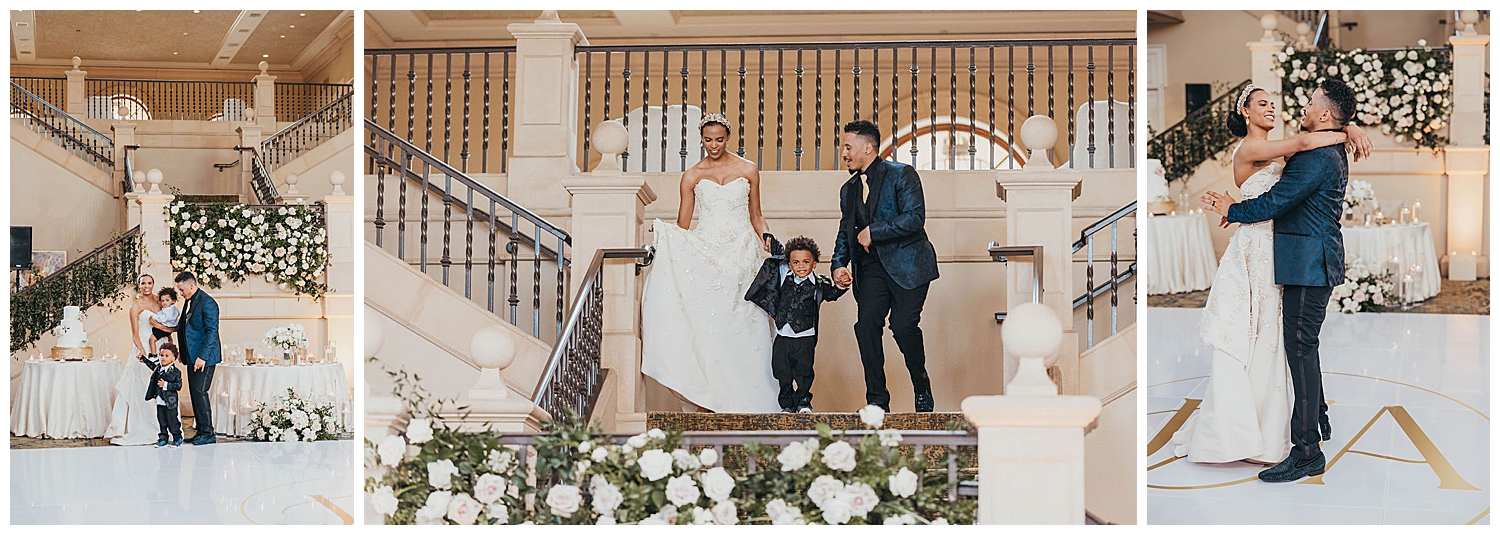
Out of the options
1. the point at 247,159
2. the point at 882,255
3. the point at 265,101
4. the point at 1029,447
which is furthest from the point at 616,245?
the point at 265,101

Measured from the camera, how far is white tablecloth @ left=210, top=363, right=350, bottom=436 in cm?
740

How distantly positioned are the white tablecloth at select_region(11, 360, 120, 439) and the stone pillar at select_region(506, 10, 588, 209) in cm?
341

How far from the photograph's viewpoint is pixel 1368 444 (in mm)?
4121

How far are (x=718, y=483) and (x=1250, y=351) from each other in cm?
172

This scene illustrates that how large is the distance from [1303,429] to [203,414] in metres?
5.80

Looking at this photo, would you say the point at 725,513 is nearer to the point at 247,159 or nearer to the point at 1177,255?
the point at 1177,255

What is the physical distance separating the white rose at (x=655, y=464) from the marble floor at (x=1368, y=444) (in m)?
1.32

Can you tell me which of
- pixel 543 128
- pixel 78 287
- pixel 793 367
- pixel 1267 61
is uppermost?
pixel 1267 61

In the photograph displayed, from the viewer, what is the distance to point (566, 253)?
217 inches

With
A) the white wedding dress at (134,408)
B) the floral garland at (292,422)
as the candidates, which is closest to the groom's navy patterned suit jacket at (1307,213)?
the floral garland at (292,422)

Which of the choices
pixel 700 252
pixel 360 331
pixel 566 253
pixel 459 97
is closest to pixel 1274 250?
pixel 700 252

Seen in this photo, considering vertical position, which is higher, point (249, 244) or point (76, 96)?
point (76, 96)

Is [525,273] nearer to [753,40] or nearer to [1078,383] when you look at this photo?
[1078,383]

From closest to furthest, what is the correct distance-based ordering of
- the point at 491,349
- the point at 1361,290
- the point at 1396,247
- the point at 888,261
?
the point at 491,349 → the point at 888,261 → the point at 1361,290 → the point at 1396,247
